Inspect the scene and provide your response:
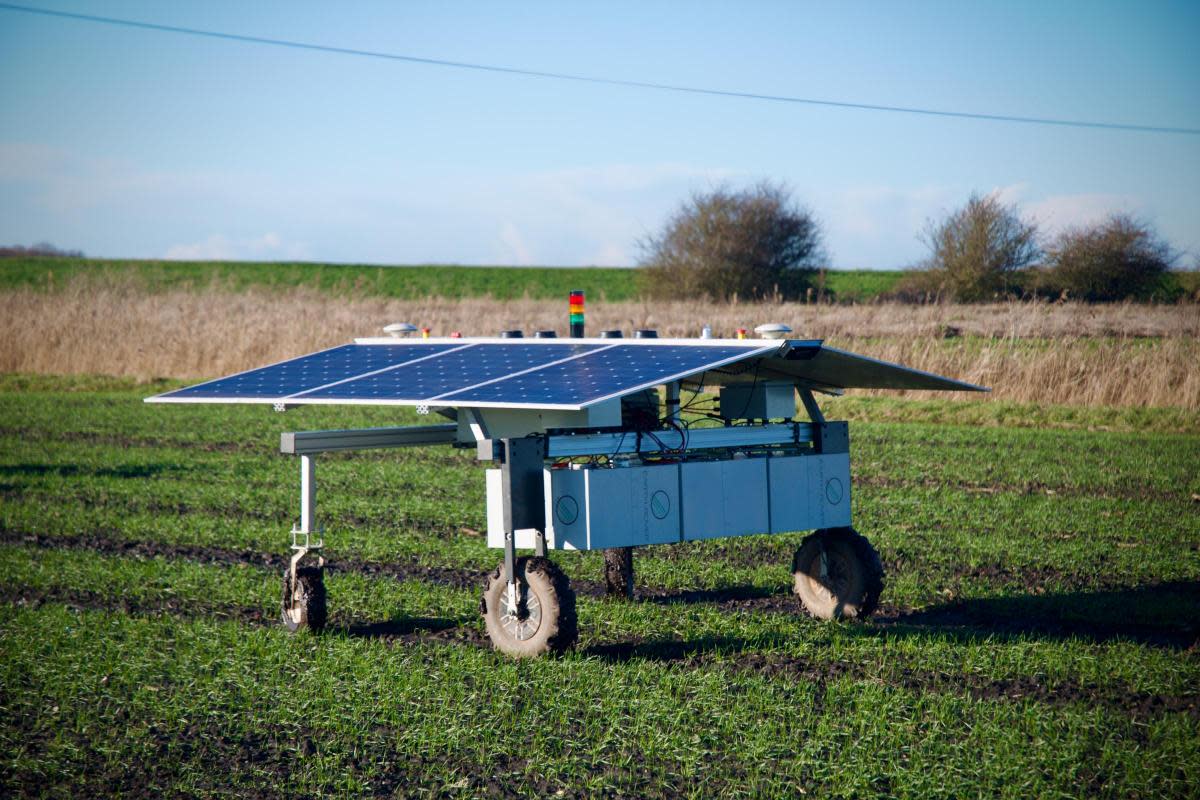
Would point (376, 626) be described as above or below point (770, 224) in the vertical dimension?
below

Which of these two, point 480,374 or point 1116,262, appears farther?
point 1116,262

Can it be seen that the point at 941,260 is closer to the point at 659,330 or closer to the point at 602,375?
the point at 659,330

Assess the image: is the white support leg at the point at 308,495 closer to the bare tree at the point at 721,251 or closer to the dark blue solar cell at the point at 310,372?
the dark blue solar cell at the point at 310,372

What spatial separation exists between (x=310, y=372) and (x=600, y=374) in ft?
8.71

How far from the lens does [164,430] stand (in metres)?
20.9

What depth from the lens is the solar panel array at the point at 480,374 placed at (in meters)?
6.70

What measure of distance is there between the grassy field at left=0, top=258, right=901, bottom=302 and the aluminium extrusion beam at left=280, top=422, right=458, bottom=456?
5701 centimetres

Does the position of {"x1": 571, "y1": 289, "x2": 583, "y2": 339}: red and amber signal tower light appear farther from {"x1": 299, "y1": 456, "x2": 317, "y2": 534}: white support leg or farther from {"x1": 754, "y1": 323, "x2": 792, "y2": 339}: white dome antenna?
{"x1": 299, "y1": 456, "x2": 317, "y2": 534}: white support leg

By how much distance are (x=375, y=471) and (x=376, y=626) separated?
26.6 feet

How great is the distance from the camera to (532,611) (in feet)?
24.0

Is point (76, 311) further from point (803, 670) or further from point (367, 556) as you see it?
point (803, 670)

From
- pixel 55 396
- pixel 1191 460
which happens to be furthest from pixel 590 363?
pixel 55 396

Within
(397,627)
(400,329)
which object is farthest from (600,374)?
(400,329)

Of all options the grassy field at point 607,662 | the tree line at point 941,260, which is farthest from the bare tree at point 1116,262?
the grassy field at point 607,662
